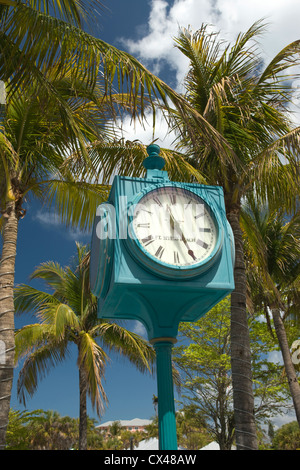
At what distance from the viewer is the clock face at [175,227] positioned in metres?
2.28

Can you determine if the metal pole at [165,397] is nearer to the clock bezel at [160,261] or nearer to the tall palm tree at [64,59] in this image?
the clock bezel at [160,261]

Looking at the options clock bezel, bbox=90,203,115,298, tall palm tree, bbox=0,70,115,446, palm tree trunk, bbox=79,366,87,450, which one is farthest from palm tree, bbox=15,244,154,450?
clock bezel, bbox=90,203,115,298

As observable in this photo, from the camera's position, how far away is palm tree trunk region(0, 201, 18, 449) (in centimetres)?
650

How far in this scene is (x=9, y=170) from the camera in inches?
316

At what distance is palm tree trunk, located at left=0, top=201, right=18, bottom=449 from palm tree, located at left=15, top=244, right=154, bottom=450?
18.6ft

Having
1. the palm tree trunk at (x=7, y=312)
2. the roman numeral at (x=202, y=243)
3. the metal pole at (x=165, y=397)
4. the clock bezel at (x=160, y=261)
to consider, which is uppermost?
the palm tree trunk at (x=7, y=312)

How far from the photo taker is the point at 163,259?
7.38 feet

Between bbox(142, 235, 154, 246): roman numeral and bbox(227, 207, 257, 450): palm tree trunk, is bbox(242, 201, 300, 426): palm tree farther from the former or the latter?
bbox(142, 235, 154, 246): roman numeral

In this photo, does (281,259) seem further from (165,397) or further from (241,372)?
(165,397)

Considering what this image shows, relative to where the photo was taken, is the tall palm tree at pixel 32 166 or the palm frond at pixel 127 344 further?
the palm frond at pixel 127 344

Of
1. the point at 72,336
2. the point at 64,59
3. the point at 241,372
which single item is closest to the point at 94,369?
the point at 72,336

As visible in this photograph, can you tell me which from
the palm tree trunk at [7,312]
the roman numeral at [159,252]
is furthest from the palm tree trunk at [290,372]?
the roman numeral at [159,252]

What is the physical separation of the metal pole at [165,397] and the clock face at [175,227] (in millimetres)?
452
